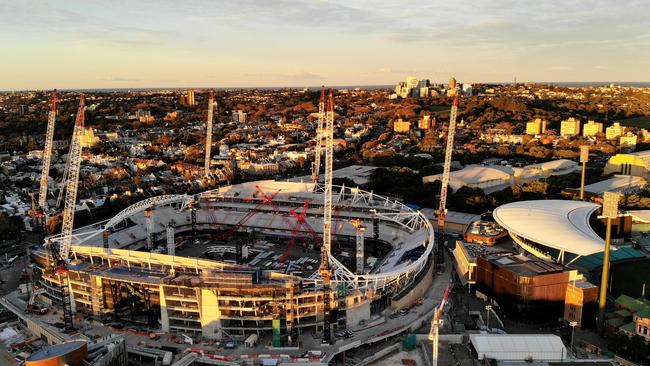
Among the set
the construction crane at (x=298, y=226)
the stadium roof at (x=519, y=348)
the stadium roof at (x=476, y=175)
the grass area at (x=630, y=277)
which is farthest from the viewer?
the stadium roof at (x=476, y=175)

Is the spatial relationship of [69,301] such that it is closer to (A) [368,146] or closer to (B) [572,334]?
(B) [572,334]

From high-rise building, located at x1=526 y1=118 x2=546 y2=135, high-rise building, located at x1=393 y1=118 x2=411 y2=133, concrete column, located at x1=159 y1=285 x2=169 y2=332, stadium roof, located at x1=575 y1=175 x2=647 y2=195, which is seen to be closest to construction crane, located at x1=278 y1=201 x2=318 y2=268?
concrete column, located at x1=159 y1=285 x2=169 y2=332

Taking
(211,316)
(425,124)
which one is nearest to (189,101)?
(425,124)

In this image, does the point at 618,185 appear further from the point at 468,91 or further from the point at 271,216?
the point at 468,91

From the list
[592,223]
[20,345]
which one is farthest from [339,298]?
[592,223]

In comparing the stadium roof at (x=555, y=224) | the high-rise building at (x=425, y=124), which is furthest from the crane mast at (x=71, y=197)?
the high-rise building at (x=425, y=124)

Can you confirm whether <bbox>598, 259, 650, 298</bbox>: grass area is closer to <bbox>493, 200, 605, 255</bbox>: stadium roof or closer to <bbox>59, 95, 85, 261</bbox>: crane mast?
<bbox>493, 200, 605, 255</bbox>: stadium roof

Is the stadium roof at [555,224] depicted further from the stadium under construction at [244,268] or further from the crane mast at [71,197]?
the crane mast at [71,197]
